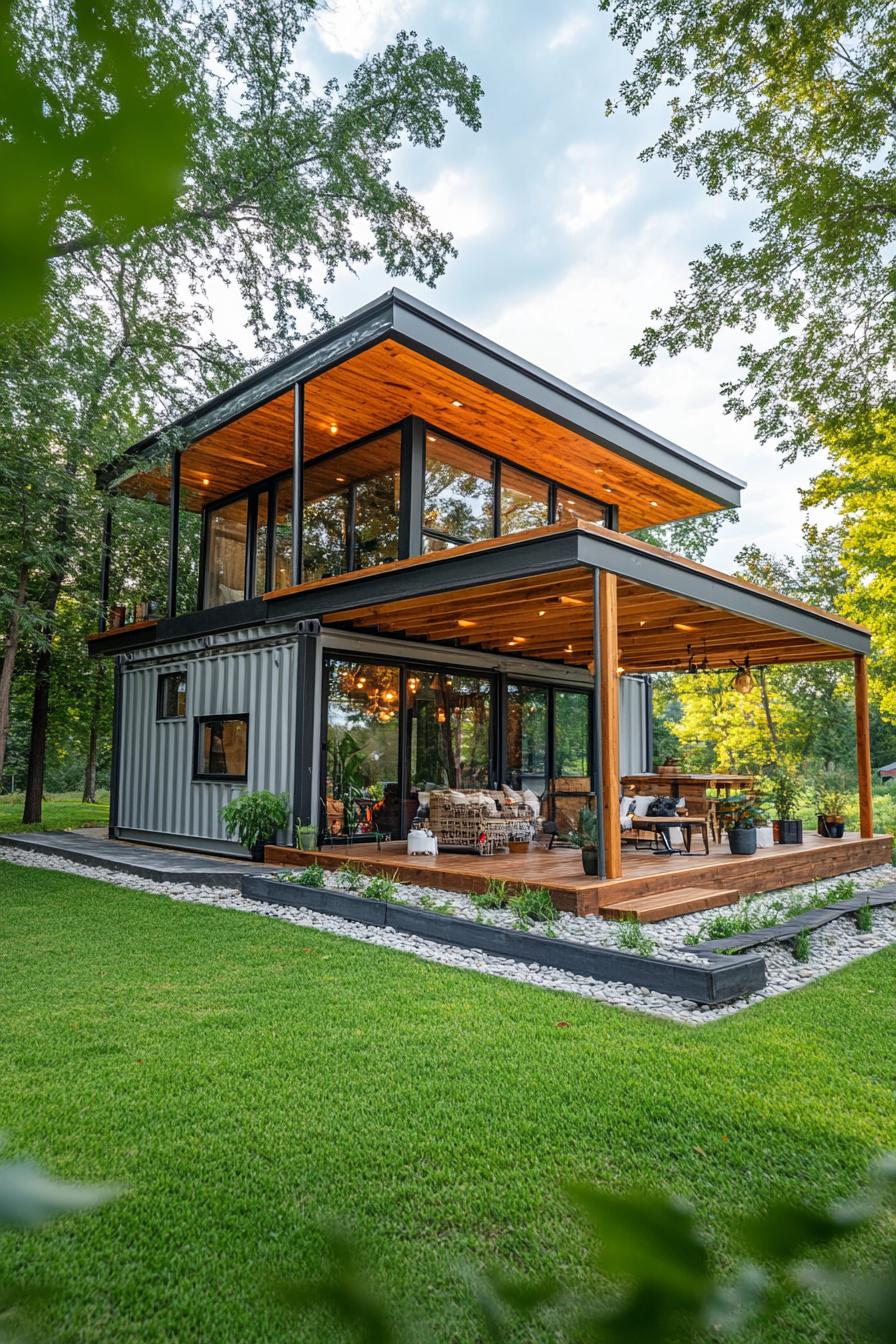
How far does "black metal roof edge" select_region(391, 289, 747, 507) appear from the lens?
8.12 metres

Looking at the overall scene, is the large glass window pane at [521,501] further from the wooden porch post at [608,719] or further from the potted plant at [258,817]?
the potted plant at [258,817]

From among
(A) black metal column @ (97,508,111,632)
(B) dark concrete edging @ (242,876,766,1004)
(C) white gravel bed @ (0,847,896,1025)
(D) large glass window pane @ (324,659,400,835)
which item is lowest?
(C) white gravel bed @ (0,847,896,1025)

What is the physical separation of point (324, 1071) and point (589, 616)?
23.1 feet

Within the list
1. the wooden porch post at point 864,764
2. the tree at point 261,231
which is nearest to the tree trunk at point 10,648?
the tree at point 261,231

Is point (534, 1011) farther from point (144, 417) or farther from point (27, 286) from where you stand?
point (144, 417)

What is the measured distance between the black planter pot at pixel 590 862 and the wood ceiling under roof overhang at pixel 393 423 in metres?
5.06

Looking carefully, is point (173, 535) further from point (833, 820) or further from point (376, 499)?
point (833, 820)

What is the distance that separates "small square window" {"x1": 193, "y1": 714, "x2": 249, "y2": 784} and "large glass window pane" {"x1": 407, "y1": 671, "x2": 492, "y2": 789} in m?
2.17

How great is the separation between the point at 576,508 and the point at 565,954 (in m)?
8.29

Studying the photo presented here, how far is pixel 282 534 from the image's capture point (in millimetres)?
11875

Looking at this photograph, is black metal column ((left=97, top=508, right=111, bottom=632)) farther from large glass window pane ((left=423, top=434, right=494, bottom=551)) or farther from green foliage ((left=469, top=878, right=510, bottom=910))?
green foliage ((left=469, top=878, right=510, bottom=910))

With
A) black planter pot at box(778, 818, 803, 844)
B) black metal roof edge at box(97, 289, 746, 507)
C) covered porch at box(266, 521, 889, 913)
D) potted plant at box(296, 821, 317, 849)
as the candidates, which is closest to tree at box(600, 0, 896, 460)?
black metal roof edge at box(97, 289, 746, 507)

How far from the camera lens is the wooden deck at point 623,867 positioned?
6.97 metres

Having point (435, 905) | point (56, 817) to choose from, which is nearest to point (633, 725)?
point (435, 905)
